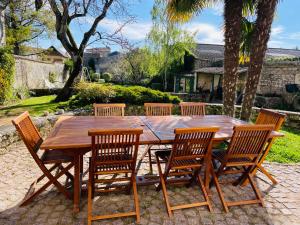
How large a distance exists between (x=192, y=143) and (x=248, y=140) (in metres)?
0.80

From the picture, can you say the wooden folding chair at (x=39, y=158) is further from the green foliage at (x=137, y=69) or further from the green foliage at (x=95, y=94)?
the green foliage at (x=137, y=69)

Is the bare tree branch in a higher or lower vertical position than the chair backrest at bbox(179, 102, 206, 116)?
higher

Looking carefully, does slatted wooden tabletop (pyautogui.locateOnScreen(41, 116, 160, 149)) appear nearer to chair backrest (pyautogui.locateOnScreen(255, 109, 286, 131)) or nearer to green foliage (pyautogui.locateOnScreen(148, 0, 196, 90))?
chair backrest (pyautogui.locateOnScreen(255, 109, 286, 131))

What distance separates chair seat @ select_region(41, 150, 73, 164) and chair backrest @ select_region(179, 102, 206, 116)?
2729 mm

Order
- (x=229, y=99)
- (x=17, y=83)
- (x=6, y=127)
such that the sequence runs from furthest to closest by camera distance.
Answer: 1. (x=17, y=83)
2. (x=229, y=99)
3. (x=6, y=127)

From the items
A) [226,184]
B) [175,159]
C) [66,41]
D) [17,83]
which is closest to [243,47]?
[226,184]

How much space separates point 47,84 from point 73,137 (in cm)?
1522

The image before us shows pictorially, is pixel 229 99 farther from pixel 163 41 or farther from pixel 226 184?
pixel 163 41

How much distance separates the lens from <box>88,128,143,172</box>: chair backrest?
2.49m

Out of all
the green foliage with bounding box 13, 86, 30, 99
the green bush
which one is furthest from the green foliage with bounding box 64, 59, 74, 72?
the green bush

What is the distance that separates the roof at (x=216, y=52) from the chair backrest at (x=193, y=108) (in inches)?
803

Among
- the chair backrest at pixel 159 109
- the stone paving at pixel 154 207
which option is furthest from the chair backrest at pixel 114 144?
the chair backrest at pixel 159 109

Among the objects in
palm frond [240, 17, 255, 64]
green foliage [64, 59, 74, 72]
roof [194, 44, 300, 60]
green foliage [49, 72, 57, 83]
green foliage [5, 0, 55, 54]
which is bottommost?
green foliage [49, 72, 57, 83]

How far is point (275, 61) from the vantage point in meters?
15.1
